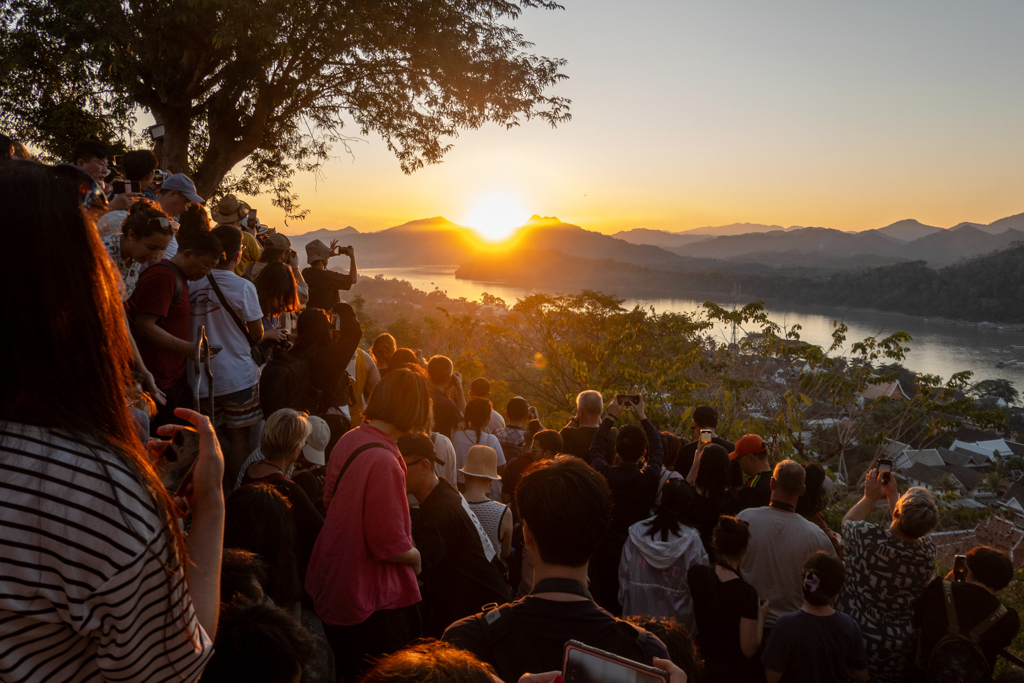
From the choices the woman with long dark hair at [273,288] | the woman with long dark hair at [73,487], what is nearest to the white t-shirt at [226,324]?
the woman with long dark hair at [273,288]

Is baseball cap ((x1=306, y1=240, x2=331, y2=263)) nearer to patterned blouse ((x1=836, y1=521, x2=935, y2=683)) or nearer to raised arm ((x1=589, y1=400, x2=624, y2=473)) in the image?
raised arm ((x1=589, y1=400, x2=624, y2=473))

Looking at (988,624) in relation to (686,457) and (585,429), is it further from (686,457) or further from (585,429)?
(585,429)

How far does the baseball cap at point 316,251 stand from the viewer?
21.5 ft

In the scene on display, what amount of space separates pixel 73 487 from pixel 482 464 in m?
2.82

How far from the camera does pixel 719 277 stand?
9888cm

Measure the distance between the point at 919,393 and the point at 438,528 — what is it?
14632 millimetres

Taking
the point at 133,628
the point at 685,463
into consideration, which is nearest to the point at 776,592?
the point at 685,463

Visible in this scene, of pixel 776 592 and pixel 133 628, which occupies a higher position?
pixel 133 628

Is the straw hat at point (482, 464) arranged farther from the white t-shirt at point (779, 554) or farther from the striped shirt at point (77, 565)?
the striped shirt at point (77, 565)

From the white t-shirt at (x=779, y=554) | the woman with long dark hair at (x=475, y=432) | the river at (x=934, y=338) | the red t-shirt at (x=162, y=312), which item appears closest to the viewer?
the red t-shirt at (x=162, y=312)

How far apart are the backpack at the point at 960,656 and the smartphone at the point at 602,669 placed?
2956 mm

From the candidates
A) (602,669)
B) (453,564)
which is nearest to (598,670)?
(602,669)

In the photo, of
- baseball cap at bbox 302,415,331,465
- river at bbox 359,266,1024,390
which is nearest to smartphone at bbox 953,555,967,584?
baseball cap at bbox 302,415,331,465

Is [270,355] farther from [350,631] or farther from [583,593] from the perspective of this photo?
[583,593]
